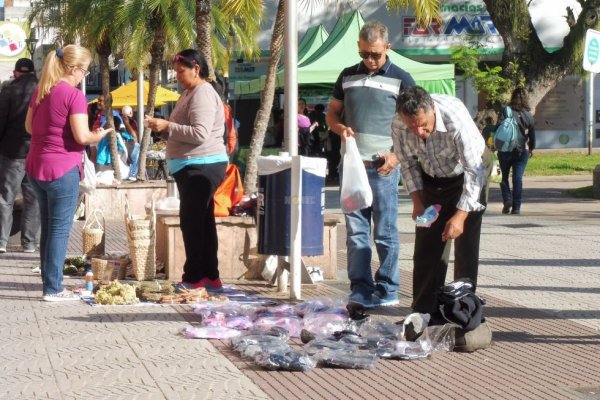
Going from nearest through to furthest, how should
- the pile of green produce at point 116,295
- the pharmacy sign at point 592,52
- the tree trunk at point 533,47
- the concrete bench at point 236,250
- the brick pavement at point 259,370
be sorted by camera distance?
1. the brick pavement at point 259,370
2. the pile of green produce at point 116,295
3. the concrete bench at point 236,250
4. the pharmacy sign at point 592,52
5. the tree trunk at point 533,47

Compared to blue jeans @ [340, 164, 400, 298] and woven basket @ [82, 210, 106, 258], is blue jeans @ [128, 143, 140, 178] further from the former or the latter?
blue jeans @ [340, 164, 400, 298]

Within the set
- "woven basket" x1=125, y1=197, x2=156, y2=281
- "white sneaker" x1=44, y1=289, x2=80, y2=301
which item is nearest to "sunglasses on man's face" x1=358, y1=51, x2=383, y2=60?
"woven basket" x1=125, y1=197, x2=156, y2=281

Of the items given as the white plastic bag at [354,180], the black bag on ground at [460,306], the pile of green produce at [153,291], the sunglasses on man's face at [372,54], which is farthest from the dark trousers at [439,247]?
the pile of green produce at [153,291]

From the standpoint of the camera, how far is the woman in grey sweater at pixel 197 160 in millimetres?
9523

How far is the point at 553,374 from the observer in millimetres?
6766

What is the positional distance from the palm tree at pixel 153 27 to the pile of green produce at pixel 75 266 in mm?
9857

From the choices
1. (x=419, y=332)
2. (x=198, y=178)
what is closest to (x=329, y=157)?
(x=198, y=178)

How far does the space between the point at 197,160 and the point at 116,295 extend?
1.29 meters

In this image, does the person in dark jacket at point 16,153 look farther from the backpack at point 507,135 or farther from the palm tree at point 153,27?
the palm tree at point 153,27

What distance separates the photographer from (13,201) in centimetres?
1285

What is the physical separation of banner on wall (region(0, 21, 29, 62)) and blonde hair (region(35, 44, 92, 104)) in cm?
4001

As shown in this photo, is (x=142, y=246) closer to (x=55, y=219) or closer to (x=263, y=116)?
(x=55, y=219)

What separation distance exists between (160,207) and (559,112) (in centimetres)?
3045

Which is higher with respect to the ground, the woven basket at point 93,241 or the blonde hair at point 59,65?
the blonde hair at point 59,65
